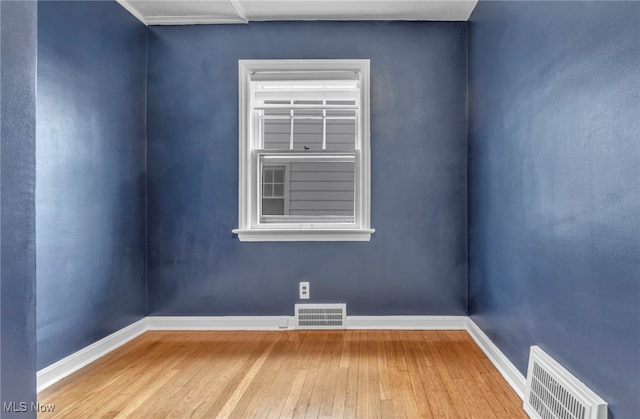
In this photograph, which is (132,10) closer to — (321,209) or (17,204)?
(321,209)

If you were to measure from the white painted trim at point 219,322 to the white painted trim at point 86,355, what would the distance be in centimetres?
14

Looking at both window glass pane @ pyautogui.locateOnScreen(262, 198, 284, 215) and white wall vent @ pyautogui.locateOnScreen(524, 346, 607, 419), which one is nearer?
white wall vent @ pyautogui.locateOnScreen(524, 346, 607, 419)

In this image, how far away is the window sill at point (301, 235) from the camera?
129 inches

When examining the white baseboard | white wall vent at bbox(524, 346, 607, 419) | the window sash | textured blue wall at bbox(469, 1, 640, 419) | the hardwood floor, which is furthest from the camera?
the window sash

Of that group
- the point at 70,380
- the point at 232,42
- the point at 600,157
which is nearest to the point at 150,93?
the point at 232,42

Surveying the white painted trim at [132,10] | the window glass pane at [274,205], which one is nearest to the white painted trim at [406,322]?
the window glass pane at [274,205]

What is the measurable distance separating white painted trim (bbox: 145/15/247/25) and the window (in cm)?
35

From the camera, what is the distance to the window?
10.9 ft

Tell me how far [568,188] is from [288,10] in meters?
2.47

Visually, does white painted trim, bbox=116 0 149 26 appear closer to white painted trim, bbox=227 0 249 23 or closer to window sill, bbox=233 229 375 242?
white painted trim, bbox=227 0 249 23

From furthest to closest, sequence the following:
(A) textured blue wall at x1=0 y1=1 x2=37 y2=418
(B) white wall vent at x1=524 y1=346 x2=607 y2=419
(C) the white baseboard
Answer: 1. (C) the white baseboard
2. (B) white wall vent at x1=524 y1=346 x2=607 y2=419
3. (A) textured blue wall at x1=0 y1=1 x2=37 y2=418

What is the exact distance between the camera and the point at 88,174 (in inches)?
104

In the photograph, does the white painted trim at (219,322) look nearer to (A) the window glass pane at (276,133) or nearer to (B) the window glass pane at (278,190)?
(B) the window glass pane at (278,190)

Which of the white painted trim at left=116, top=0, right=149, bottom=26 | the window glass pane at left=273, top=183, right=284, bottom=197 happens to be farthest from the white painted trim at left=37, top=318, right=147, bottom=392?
the white painted trim at left=116, top=0, right=149, bottom=26
